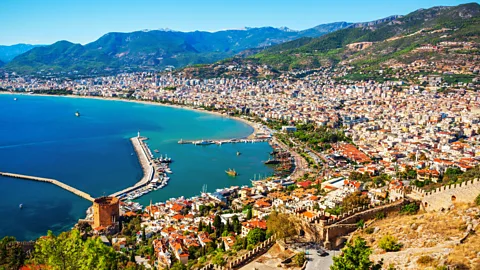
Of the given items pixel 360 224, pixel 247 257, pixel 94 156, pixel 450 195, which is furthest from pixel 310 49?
pixel 247 257

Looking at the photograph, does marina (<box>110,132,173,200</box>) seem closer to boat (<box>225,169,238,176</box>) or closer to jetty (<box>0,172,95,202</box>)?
jetty (<box>0,172,95,202</box>)

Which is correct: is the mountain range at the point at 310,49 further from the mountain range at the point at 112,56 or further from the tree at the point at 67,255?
the tree at the point at 67,255

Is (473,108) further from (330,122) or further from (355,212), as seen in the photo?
(355,212)

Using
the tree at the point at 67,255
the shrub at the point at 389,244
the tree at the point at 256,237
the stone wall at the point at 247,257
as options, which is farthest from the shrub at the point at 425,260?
the tree at the point at 67,255

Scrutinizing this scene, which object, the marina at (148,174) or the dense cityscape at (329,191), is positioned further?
the marina at (148,174)

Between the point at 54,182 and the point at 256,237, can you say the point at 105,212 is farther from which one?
the point at 54,182

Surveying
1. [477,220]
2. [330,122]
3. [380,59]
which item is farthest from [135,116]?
[477,220]
